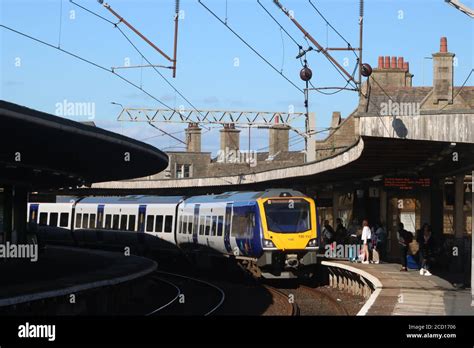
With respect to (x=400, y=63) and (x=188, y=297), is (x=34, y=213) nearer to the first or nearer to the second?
(x=400, y=63)

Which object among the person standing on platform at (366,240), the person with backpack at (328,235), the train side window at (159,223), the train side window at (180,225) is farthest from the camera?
the train side window at (159,223)

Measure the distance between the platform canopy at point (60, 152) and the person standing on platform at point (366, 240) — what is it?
6250mm

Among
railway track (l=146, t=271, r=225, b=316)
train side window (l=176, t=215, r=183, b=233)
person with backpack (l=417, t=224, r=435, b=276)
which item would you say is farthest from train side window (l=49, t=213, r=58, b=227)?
person with backpack (l=417, t=224, r=435, b=276)

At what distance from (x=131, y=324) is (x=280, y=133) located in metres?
57.0

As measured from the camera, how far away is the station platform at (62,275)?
17562mm

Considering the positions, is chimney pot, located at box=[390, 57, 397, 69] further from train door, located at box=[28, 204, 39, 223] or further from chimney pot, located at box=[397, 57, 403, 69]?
train door, located at box=[28, 204, 39, 223]

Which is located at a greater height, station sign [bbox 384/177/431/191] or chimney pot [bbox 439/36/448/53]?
chimney pot [bbox 439/36/448/53]

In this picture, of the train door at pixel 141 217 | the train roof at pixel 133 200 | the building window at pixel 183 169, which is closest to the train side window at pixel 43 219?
the train roof at pixel 133 200

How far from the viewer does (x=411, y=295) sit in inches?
763

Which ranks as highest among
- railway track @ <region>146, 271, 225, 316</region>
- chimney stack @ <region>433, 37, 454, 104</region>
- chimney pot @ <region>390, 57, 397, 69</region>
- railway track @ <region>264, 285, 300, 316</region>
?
chimney pot @ <region>390, 57, 397, 69</region>

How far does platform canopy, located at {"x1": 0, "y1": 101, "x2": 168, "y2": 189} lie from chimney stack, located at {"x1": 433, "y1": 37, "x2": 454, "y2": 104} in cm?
1613

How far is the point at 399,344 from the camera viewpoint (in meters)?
11.0

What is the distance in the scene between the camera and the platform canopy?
18016 millimetres

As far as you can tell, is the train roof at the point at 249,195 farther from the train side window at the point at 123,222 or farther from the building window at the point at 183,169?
the building window at the point at 183,169
